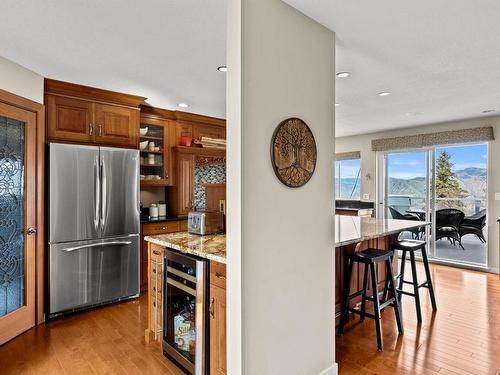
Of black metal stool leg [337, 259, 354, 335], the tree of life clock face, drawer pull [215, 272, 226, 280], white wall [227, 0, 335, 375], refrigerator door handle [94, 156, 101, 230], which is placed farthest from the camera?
refrigerator door handle [94, 156, 101, 230]

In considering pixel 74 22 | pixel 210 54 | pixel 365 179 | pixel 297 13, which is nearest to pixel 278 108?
pixel 297 13

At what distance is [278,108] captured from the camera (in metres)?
1.85

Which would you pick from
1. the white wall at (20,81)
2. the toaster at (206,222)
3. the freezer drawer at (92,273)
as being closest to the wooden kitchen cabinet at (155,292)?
the toaster at (206,222)

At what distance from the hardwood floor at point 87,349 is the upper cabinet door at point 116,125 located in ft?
6.47

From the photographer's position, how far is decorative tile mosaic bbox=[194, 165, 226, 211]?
477 centimetres

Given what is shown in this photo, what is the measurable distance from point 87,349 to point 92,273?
961mm

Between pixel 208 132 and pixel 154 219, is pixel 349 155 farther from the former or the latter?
pixel 154 219

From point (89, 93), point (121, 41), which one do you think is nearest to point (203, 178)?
point (89, 93)

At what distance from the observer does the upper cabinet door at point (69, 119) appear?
3287 millimetres

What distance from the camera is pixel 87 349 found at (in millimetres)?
2625

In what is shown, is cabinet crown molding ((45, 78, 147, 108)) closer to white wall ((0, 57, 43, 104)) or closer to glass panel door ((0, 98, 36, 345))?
white wall ((0, 57, 43, 104))

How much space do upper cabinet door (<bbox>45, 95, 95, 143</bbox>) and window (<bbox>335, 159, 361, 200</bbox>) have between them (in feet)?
17.1

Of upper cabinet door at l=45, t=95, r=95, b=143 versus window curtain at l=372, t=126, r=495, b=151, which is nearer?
upper cabinet door at l=45, t=95, r=95, b=143

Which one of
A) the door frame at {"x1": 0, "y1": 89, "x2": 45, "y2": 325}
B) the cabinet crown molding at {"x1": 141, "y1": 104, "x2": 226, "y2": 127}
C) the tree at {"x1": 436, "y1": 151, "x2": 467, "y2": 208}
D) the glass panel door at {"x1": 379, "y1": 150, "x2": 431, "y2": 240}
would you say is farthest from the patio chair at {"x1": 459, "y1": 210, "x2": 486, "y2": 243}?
the door frame at {"x1": 0, "y1": 89, "x2": 45, "y2": 325}
